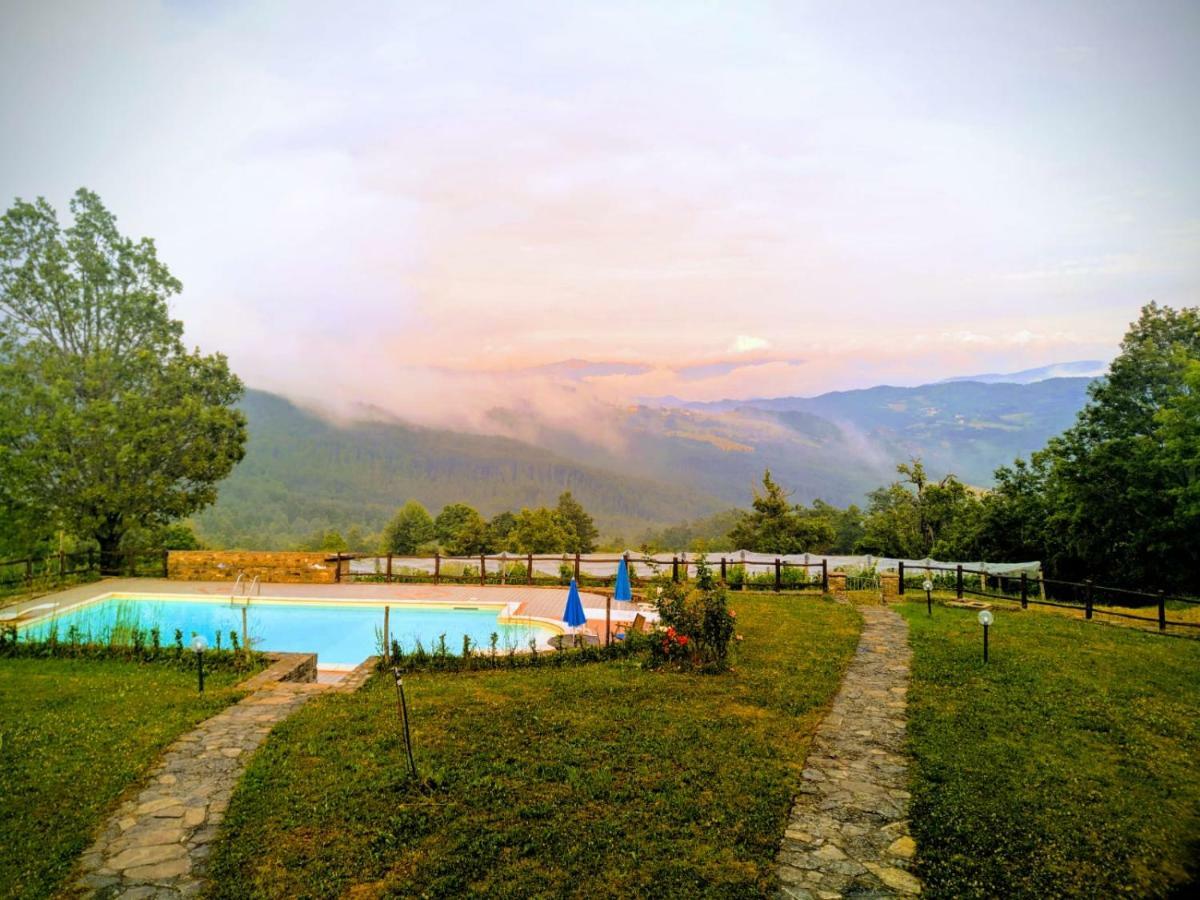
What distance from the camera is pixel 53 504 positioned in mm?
18062

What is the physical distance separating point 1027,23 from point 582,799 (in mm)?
20114

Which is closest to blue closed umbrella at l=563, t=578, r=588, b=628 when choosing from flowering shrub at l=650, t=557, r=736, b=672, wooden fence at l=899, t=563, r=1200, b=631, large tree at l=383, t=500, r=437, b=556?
flowering shrub at l=650, t=557, r=736, b=672

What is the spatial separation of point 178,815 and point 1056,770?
285 inches

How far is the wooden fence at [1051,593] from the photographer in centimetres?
1102

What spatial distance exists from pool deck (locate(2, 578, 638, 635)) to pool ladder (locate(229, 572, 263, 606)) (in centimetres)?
13

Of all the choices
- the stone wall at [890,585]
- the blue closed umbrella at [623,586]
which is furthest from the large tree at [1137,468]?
the blue closed umbrella at [623,586]

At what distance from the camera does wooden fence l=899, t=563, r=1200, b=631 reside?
1102 cm

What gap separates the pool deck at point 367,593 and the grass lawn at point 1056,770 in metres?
7.73

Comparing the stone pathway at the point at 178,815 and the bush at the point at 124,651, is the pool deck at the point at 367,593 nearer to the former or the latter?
the bush at the point at 124,651

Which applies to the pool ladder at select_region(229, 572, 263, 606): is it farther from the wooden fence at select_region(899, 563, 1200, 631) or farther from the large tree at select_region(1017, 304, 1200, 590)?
the large tree at select_region(1017, 304, 1200, 590)

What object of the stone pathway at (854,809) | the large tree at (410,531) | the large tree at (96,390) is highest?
Result: the large tree at (96,390)

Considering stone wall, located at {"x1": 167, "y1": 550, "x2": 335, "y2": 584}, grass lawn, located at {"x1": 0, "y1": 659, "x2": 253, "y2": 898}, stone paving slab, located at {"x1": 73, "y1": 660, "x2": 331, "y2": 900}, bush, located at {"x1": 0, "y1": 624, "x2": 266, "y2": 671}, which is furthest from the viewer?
stone wall, located at {"x1": 167, "y1": 550, "x2": 335, "y2": 584}

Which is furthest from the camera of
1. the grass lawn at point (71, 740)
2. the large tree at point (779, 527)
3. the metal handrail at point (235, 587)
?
the large tree at point (779, 527)

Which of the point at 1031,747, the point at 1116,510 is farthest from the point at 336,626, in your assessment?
the point at 1116,510
